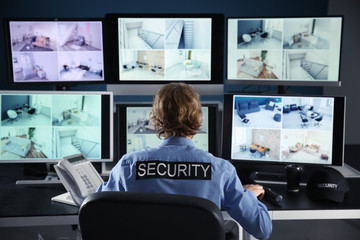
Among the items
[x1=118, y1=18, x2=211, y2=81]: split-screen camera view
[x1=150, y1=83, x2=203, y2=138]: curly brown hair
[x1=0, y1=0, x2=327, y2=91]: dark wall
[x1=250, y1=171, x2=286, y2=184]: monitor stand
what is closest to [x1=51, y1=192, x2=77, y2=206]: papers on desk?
[x1=150, y1=83, x2=203, y2=138]: curly brown hair

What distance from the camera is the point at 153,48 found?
2.18 metres

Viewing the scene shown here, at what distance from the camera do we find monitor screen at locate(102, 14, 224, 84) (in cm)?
215

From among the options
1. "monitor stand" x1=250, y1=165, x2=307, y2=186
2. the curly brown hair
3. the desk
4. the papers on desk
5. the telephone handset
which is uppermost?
the curly brown hair

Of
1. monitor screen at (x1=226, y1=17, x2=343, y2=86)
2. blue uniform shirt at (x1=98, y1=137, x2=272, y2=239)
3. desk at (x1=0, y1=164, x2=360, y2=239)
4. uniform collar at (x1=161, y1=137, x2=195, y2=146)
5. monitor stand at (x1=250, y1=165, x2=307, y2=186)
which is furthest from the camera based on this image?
monitor screen at (x1=226, y1=17, x2=343, y2=86)

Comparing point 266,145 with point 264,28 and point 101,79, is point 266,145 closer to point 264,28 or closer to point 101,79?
point 264,28

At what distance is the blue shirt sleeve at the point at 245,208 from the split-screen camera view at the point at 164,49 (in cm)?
99

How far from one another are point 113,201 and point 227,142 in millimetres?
1086

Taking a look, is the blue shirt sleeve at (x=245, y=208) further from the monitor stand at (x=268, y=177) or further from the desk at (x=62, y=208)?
the monitor stand at (x=268, y=177)

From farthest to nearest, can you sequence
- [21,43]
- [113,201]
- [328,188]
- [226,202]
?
[21,43], [328,188], [226,202], [113,201]

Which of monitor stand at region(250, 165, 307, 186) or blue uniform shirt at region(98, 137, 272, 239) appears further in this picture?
monitor stand at region(250, 165, 307, 186)

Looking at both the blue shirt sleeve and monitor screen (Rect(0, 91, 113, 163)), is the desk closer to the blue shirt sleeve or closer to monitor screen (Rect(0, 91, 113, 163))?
monitor screen (Rect(0, 91, 113, 163))

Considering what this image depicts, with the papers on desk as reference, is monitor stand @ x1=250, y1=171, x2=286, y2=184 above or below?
above

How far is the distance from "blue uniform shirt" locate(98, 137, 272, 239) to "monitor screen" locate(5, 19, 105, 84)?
100cm

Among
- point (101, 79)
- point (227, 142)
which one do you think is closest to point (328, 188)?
point (227, 142)
